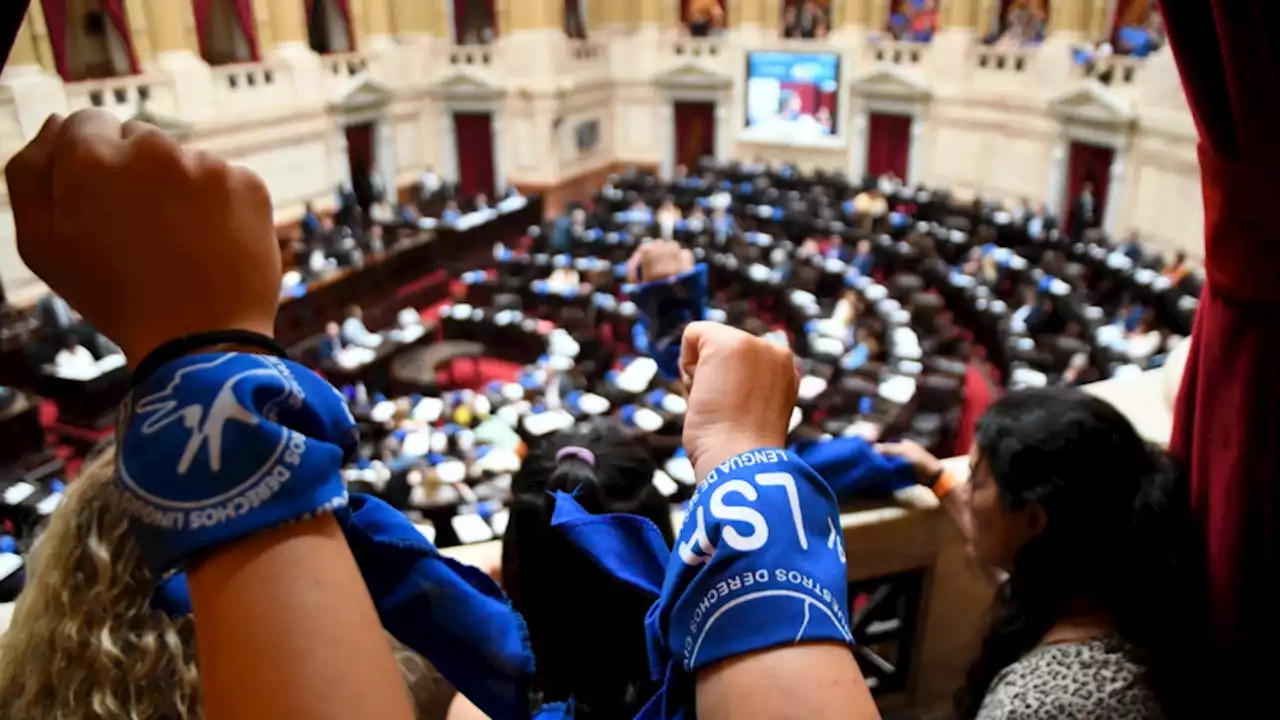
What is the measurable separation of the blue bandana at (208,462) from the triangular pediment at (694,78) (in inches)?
716

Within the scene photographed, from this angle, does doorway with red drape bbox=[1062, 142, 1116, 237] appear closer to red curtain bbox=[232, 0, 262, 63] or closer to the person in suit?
the person in suit

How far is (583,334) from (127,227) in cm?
841

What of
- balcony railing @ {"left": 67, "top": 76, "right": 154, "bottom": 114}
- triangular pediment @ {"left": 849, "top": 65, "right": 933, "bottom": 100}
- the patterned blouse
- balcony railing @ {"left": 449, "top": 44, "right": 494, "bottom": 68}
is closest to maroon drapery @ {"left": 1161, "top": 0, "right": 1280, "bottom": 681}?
the patterned blouse

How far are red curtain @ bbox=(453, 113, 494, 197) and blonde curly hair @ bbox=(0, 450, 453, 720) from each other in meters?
17.0

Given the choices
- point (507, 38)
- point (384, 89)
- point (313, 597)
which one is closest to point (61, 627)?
point (313, 597)

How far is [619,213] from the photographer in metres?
14.3

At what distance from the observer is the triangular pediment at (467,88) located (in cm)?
1695

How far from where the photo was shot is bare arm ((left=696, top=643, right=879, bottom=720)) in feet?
2.54

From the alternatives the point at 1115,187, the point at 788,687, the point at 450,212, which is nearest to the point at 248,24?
the point at 450,212

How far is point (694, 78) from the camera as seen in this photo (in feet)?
59.6

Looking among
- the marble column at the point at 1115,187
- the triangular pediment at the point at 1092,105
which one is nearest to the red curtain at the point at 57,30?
the triangular pediment at the point at 1092,105

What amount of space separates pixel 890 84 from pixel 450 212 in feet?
27.4

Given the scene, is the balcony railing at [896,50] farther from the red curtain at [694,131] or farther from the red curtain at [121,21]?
the red curtain at [121,21]

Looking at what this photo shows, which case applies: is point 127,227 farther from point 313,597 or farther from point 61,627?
point 61,627
